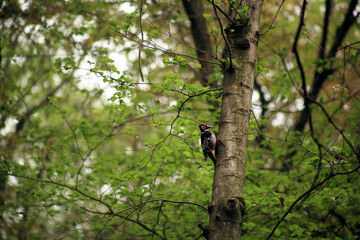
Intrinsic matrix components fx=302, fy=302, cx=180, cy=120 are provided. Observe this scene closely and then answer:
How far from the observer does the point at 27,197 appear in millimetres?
5637

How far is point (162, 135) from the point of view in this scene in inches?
297

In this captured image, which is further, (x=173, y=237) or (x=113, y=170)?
(x=113, y=170)

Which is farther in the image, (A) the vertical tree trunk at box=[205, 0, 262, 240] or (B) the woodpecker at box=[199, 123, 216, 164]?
(B) the woodpecker at box=[199, 123, 216, 164]

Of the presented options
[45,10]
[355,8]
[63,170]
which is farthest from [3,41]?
[355,8]

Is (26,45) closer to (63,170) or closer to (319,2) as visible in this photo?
(63,170)

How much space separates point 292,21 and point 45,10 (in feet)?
27.1

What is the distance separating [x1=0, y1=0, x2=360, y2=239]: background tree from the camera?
3.74 metres

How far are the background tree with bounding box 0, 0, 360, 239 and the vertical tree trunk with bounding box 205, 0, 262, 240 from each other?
0.51ft

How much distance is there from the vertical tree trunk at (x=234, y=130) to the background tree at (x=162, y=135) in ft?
0.51

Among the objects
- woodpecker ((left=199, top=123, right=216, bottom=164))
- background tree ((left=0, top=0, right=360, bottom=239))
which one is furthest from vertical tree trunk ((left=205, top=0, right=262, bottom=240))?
woodpecker ((left=199, top=123, right=216, bottom=164))

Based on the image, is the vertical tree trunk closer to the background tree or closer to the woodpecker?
the background tree

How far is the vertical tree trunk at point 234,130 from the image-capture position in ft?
8.96

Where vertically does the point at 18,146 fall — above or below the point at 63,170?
above

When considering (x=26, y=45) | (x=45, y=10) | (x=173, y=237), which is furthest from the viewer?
(x=26, y=45)
